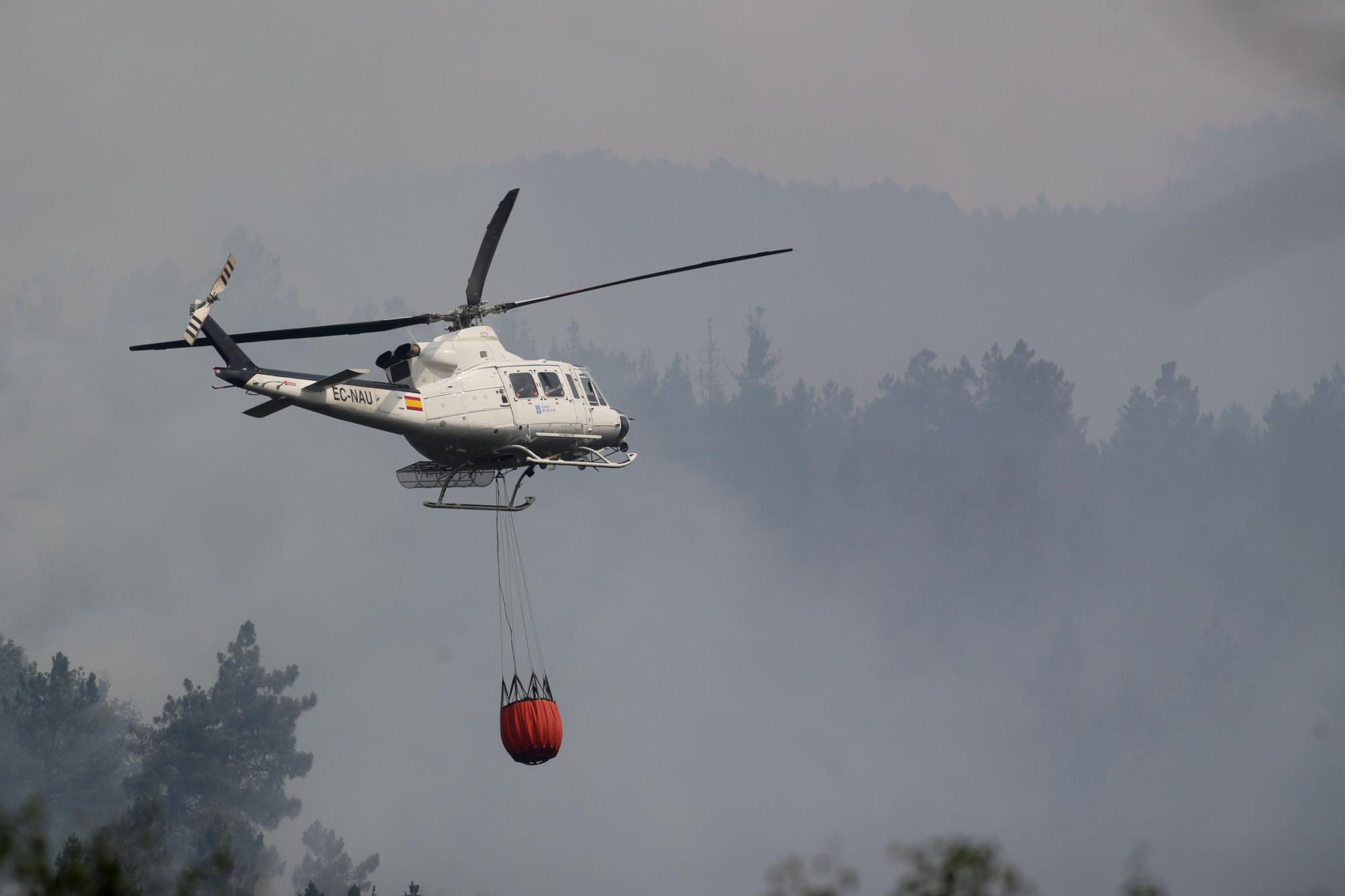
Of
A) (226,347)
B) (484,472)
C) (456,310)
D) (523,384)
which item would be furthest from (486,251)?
(226,347)

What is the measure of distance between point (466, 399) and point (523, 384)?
4.58ft

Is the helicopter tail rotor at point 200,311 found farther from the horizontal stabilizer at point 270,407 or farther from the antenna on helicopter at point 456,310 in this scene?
the horizontal stabilizer at point 270,407

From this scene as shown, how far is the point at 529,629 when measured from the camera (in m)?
171

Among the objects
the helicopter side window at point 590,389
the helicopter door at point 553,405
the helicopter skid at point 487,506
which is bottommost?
the helicopter skid at point 487,506

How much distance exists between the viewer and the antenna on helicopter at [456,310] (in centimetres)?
3250

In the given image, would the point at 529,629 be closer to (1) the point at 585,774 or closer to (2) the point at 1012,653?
(1) the point at 585,774

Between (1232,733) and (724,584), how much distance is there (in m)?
51.1

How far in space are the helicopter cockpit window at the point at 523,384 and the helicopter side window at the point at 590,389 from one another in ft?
4.99

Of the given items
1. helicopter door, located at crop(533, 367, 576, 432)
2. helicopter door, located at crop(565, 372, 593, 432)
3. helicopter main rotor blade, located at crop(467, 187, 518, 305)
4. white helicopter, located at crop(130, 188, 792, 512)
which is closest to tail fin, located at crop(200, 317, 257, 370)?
white helicopter, located at crop(130, 188, 792, 512)

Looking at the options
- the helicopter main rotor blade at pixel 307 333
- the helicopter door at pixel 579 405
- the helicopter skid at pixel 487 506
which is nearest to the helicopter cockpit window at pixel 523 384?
the helicopter door at pixel 579 405

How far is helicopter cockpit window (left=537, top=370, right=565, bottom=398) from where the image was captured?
121ft

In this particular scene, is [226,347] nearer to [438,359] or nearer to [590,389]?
[438,359]

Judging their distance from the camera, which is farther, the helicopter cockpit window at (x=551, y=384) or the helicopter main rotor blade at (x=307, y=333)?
the helicopter cockpit window at (x=551, y=384)

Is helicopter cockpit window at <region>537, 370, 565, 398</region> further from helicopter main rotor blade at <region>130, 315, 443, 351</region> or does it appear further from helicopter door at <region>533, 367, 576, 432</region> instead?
helicopter main rotor blade at <region>130, 315, 443, 351</region>
